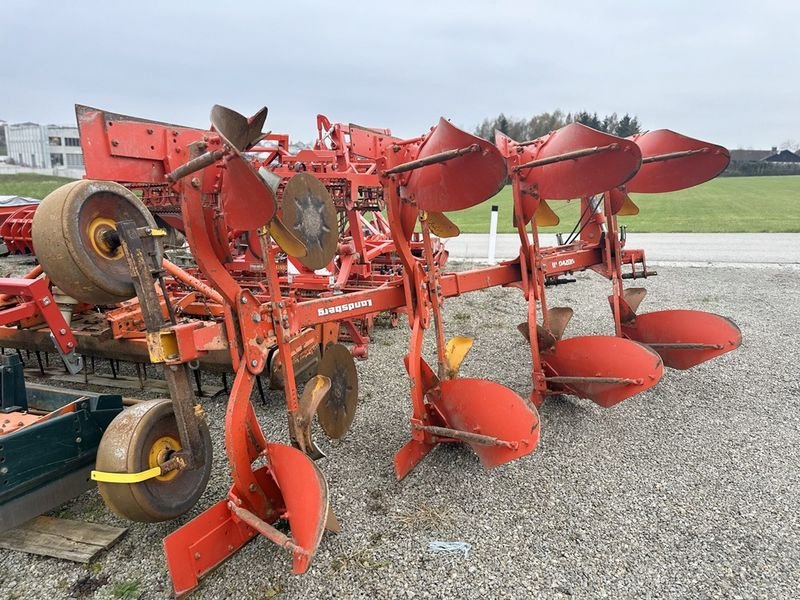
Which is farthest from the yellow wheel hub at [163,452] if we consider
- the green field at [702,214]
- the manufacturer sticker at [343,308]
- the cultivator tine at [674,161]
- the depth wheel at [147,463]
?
the green field at [702,214]

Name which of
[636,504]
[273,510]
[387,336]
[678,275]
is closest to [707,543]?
[636,504]

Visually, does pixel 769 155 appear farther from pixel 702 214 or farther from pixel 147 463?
pixel 147 463

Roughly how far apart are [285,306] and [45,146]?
74.8 m

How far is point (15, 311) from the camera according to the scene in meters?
4.02

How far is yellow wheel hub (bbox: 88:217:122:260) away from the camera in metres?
2.57

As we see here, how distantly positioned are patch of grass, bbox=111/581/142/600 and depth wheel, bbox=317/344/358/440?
4.30 feet

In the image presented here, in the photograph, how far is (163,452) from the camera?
107 inches

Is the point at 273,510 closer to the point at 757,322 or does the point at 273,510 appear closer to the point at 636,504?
the point at 636,504

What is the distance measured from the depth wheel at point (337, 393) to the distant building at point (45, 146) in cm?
6877

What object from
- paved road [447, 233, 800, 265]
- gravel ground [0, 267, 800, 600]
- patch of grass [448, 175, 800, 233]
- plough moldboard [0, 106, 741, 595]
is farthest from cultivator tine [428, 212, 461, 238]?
patch of grass [448, 175, 800, 233]

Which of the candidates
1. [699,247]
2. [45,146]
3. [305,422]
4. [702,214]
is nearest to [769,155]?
[702,214]

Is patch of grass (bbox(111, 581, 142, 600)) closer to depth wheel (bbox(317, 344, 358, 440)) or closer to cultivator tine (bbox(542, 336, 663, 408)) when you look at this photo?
depth wheel (bbox(317, 344, 358, 440))

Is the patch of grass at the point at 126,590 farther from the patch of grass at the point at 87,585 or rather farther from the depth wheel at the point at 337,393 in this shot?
the depth wheel at the point at 337,393

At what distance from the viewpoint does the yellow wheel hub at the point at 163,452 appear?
2.65 metres
